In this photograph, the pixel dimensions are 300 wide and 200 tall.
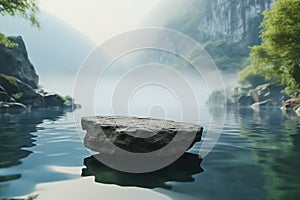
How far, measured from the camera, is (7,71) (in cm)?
4878

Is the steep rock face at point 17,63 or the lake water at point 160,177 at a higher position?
the steep rock face at point 17,63

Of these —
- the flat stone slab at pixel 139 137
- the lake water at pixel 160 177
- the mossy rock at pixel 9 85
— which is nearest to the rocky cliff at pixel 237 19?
the mossy rock at pixel 9 85

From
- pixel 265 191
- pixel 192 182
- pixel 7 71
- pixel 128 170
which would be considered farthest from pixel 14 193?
pixel 7 71

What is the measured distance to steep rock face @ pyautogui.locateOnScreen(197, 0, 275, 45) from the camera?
157 meters

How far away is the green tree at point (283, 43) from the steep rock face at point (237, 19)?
13590 cm

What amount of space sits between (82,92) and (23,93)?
41066 mm

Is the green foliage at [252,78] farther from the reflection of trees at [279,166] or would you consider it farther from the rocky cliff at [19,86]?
the reflection of trees at [279,166]

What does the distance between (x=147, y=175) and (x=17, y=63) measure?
181 ft

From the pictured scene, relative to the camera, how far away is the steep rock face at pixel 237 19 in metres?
157

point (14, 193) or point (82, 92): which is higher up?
point (82, 92)

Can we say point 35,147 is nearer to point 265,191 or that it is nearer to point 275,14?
point 265,191

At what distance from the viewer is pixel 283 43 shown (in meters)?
22.6

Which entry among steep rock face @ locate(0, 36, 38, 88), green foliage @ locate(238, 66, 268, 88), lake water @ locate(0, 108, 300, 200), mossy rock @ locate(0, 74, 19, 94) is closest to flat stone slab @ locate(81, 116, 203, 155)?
lake water @ locate(0, 108, 300, 200)

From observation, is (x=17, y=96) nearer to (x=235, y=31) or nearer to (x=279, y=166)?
(x=279, y=166)
